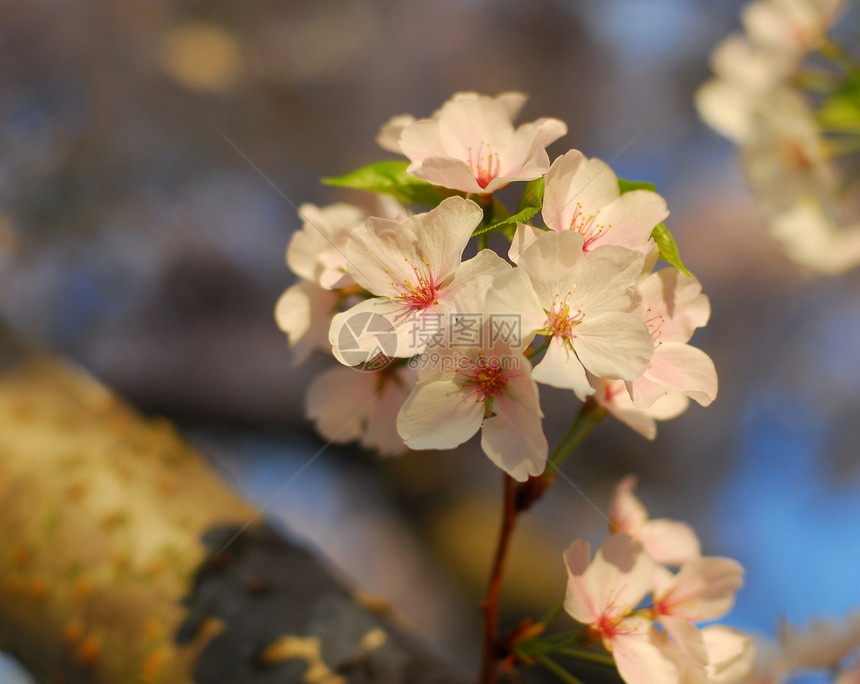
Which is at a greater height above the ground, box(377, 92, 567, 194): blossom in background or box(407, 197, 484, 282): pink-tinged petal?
box(377, 92, 567, 194): blossom in background

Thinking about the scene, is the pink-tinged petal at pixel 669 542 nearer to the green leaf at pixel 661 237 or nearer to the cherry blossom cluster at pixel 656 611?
the cherry blossom cluster at pixel 656 611

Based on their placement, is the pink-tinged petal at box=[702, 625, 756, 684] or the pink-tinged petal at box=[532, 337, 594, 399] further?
the pink-tinged petal at box=[702, 625, 756, 684]

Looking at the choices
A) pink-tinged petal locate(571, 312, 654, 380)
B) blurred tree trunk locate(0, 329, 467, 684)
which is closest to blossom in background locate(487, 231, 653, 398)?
pink-tinged petal locate(571, 312, 654, 380)

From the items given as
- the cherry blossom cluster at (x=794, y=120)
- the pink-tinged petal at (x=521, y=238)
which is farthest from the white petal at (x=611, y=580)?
the cherry blossom cluster at (x=794, y=120)

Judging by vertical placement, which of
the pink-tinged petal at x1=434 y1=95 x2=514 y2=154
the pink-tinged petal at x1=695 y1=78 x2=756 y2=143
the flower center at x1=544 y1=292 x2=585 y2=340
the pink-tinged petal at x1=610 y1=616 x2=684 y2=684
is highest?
the pink-tinged petal at x1=695 y1=78 x2=756 y2=143

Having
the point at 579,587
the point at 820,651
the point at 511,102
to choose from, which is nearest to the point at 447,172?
the point at 511,102

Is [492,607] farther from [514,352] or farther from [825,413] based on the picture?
[825,413]

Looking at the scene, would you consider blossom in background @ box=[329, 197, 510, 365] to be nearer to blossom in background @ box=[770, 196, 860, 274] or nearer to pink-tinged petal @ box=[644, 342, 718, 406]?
pink-tinged petal @ box=[644, 342, 718, 406]

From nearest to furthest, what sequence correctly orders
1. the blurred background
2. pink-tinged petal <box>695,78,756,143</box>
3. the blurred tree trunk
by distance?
the blurred tree trunk, pink-tinged petal <box>695,78,756,143</box>, the blurred background
